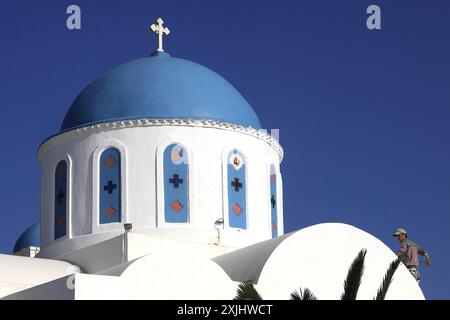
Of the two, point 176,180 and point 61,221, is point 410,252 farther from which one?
point 61,221

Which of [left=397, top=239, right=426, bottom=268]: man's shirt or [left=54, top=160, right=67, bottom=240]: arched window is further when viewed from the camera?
[left=54, top=160, right=67, bottom=240]: arched window

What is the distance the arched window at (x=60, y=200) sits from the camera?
21500mm

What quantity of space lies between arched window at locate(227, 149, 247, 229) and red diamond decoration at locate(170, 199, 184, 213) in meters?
0.96

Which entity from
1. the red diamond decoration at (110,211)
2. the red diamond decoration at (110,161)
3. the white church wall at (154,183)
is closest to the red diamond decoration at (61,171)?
the white church wall at (154,183)

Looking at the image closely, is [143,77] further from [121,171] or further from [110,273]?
[110,273]

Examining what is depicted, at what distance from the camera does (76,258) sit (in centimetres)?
2030

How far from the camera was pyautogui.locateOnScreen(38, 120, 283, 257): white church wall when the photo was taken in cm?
2078

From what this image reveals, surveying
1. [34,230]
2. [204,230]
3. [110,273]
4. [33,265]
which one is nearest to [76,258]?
[33,265]

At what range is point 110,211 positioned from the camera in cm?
2094

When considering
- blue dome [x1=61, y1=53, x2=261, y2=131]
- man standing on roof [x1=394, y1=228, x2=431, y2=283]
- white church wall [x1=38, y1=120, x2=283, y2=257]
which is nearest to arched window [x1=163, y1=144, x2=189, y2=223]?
white church wall [x1=38, y1=120, x2=283, y2=257]

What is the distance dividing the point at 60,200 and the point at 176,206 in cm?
241

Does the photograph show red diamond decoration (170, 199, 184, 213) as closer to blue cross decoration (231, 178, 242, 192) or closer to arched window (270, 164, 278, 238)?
blue cross decoration (231, 178, 242, 192)

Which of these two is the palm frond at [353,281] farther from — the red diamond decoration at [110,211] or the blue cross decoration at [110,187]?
the blue cross decoration at [110,187]

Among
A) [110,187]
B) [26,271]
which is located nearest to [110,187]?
[110,187]
